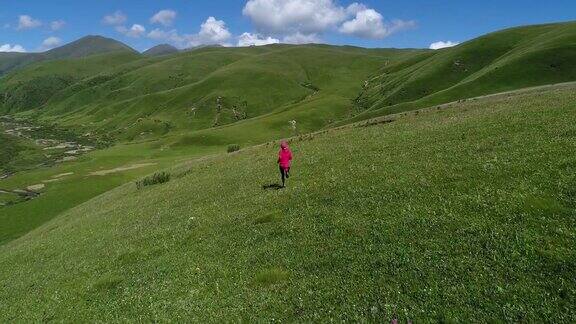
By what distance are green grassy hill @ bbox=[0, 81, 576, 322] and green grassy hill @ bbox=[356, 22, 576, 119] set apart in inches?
2864

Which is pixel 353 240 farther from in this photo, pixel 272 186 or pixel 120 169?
pixel 120 169

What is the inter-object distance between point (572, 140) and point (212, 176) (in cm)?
3194

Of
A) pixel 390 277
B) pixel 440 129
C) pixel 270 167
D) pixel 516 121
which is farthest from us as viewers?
pixel 270 167

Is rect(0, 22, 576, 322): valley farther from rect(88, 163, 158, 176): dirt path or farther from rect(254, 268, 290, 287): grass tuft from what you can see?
rect(88, 163, 158, 176): dirt path

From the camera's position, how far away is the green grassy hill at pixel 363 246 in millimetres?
15070

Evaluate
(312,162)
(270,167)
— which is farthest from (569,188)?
(270,167)

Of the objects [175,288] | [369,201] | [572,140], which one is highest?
[572,140]

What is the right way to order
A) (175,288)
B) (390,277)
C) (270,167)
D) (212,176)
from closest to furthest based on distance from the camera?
(390,277)
(175,288)
(270,167)
(212,176)

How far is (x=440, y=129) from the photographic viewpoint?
1500 inches

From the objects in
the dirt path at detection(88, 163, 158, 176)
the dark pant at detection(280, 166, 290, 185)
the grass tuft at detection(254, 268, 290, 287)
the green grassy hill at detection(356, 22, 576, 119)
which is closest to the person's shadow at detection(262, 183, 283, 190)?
the dark pant at detection(280, 166, 290, 185)

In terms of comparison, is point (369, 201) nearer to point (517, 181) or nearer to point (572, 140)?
point (517, 181)

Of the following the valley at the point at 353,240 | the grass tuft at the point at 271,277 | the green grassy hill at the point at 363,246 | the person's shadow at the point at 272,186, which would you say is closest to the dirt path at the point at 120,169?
the valley at the point at 353,240

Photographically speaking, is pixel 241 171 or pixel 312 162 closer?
pixel 312 162

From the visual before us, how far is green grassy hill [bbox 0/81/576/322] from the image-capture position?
1507cm
